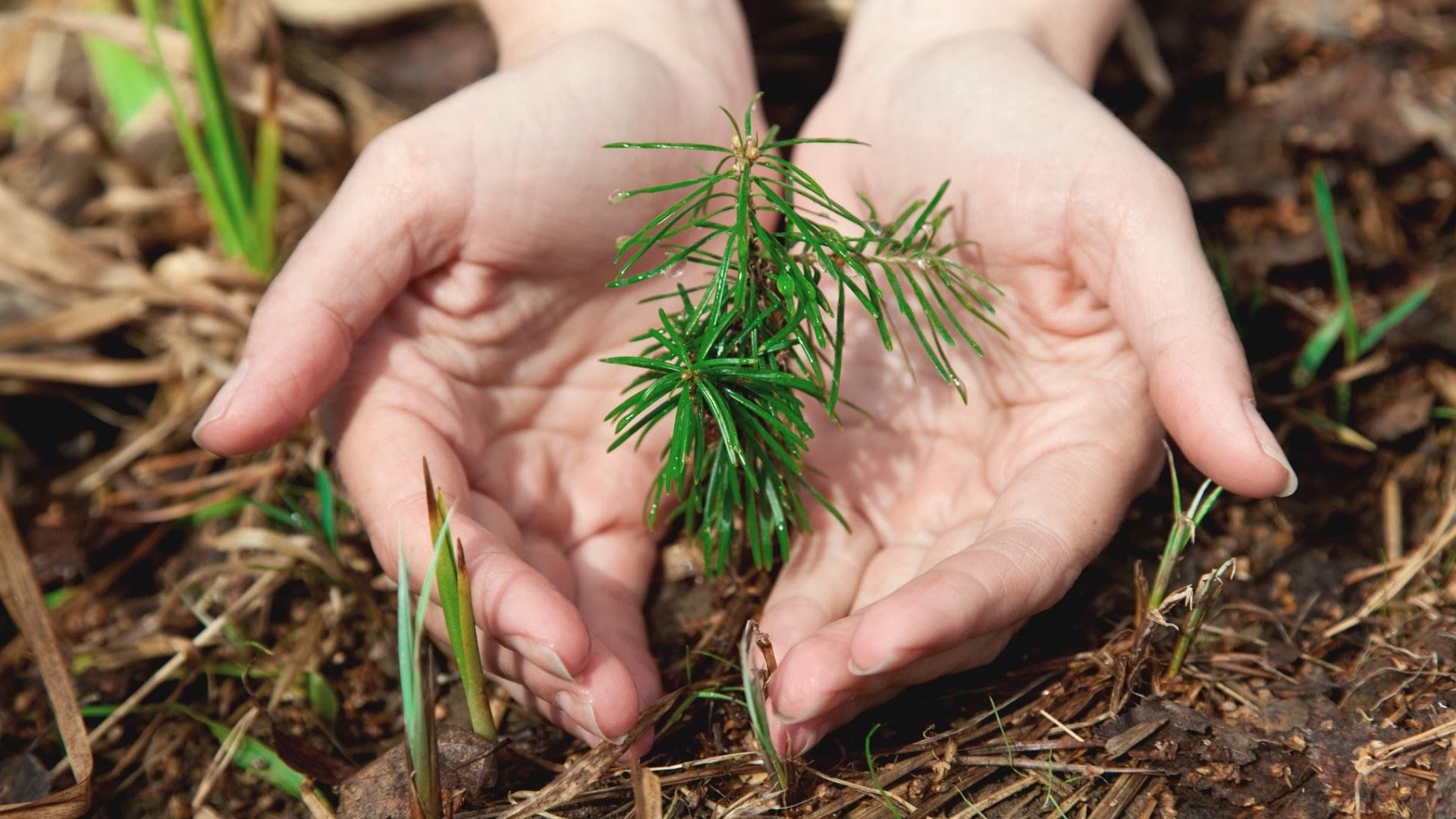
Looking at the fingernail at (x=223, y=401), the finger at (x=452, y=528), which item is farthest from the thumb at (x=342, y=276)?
the finger at (x=452, y=528)

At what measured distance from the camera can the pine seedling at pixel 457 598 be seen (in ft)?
5.68

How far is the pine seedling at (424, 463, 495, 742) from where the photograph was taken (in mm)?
1731

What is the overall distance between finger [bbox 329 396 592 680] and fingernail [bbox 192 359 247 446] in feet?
0.73

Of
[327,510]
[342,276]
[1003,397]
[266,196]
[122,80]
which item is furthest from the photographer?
[122,80]

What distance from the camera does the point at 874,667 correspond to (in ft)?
5.56

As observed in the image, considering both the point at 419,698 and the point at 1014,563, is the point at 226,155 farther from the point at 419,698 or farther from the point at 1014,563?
the point at 1014,563

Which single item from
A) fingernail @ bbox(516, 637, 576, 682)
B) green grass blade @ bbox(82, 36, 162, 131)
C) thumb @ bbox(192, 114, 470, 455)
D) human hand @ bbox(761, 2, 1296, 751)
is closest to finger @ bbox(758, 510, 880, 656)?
human hand @ bbox(761, 2, 1296, 751)

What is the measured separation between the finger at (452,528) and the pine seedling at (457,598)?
3 centimetres

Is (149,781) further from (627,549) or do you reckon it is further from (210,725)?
(627,549)

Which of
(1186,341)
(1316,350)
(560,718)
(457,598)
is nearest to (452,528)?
(457,598)

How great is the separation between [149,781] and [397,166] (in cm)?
134

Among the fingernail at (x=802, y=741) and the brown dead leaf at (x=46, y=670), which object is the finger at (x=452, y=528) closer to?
the fingernail at (x=802, y=741)

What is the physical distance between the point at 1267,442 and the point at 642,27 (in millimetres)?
1677

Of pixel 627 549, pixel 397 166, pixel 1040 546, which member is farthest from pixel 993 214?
pixel 397 166
